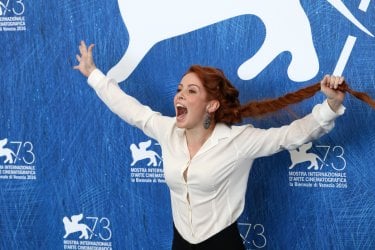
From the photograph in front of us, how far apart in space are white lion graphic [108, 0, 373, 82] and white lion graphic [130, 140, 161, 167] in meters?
0.27

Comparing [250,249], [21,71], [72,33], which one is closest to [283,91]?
[250,249]

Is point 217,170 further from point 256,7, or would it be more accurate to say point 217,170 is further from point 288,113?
point 256,7

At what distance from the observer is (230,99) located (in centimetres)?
220

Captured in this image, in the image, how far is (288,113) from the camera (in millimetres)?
2346

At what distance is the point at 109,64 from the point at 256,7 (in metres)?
0.65

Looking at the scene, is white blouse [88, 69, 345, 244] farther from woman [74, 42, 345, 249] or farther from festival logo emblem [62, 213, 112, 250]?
festival logo emblem [62, 213, 112, 250]

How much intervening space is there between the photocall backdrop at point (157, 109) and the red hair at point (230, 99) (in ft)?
0.43

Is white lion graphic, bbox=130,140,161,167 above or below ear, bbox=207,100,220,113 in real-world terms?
below

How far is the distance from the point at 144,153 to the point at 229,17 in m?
0.64

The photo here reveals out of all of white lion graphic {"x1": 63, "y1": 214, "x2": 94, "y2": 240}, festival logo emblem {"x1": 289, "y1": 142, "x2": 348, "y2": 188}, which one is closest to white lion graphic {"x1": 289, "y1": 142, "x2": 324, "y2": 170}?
festival logo emblem {"x1": 289, "y1": 142, "x2": 348, "y2": 188}

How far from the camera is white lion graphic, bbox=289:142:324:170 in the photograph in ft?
7.80

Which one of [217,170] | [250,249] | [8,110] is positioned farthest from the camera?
[8,110]

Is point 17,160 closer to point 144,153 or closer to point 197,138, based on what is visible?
point 144,153

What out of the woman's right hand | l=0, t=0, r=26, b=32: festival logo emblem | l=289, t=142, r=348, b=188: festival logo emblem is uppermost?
l=0, t=0, r=26, b=32: festival logo emblem
